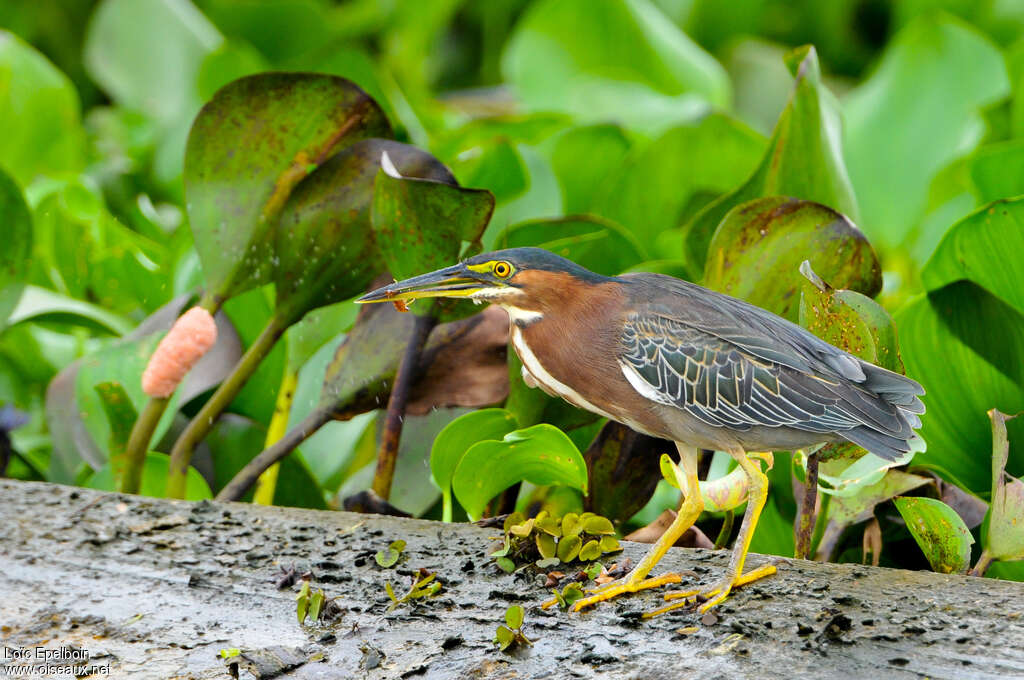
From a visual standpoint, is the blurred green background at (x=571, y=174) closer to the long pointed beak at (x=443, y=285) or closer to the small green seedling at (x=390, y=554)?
the small green seedling at (x=390, y=554)

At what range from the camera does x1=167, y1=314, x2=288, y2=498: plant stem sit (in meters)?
1.77

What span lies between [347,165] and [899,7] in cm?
295

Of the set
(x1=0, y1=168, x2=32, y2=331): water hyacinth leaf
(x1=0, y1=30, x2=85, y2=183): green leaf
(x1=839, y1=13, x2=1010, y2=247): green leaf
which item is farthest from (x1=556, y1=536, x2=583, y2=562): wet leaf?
(x1=0, y1=30, x2=85, y2=183): green leaf

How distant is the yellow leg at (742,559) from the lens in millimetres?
1362

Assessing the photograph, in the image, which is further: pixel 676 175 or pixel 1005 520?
pixel 676 175

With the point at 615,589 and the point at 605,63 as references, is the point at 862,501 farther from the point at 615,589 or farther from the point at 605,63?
the point at 605,63

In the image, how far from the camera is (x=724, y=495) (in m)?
1.50

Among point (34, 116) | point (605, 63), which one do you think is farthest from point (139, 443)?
point (605, 63)

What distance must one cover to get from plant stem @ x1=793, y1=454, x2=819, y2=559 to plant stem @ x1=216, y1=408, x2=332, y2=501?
2.28 ft

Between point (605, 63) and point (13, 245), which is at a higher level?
point (605, 63)

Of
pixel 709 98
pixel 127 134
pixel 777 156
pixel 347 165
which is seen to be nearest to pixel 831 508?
pixel 777 156

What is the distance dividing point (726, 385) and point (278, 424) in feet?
2.73

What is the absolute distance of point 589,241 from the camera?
185cm

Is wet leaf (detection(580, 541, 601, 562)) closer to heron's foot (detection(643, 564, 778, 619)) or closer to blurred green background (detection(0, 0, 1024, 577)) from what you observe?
heron's foot (detection(643, 564, 778, 619))
